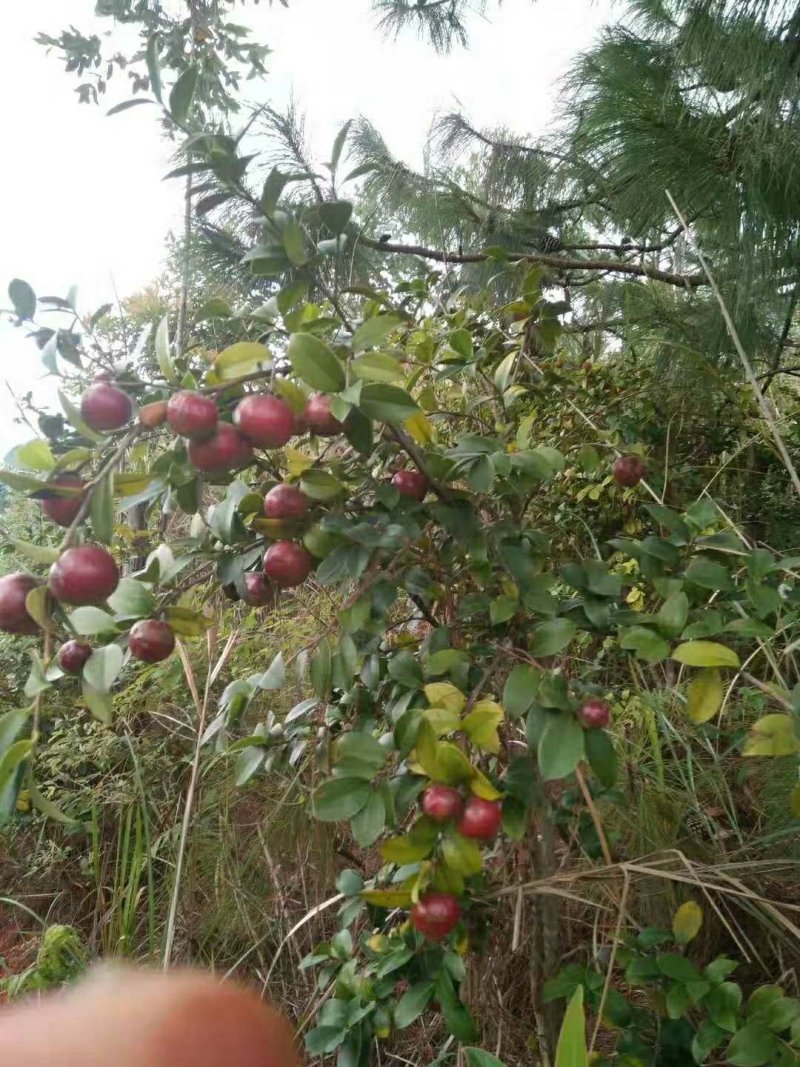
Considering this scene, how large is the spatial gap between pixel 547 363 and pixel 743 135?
448mm

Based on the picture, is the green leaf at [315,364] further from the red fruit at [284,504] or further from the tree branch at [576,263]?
the tree branch at [576,263]

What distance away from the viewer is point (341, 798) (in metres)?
0.56

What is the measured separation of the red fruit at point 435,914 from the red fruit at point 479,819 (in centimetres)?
8

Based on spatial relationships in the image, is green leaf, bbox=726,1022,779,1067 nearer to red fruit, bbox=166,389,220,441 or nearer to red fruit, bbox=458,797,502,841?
red fruit, bbox=458,797,502,841

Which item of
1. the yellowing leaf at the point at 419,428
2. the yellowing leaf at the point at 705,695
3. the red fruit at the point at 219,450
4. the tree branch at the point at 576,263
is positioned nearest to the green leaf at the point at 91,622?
the red fruit at the point at 219,450

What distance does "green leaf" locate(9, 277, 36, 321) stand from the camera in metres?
0.58

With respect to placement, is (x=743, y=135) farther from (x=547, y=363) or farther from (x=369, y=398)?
(x=369, y=398)

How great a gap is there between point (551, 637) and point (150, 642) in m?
0.32

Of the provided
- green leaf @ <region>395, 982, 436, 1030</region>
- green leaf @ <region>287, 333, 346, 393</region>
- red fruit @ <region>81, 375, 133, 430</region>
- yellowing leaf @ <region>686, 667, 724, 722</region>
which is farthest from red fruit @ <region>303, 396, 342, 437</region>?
green leaf @ <region>395, 982, 436, 1030</region>

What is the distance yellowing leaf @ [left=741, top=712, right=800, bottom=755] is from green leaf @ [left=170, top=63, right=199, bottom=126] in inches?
24.5

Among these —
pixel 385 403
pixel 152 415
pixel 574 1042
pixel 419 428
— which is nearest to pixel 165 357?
pixel 152 415

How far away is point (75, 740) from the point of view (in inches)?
67.2

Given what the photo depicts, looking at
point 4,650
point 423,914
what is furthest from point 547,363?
point 4,650

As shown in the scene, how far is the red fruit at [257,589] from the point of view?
655 mm
